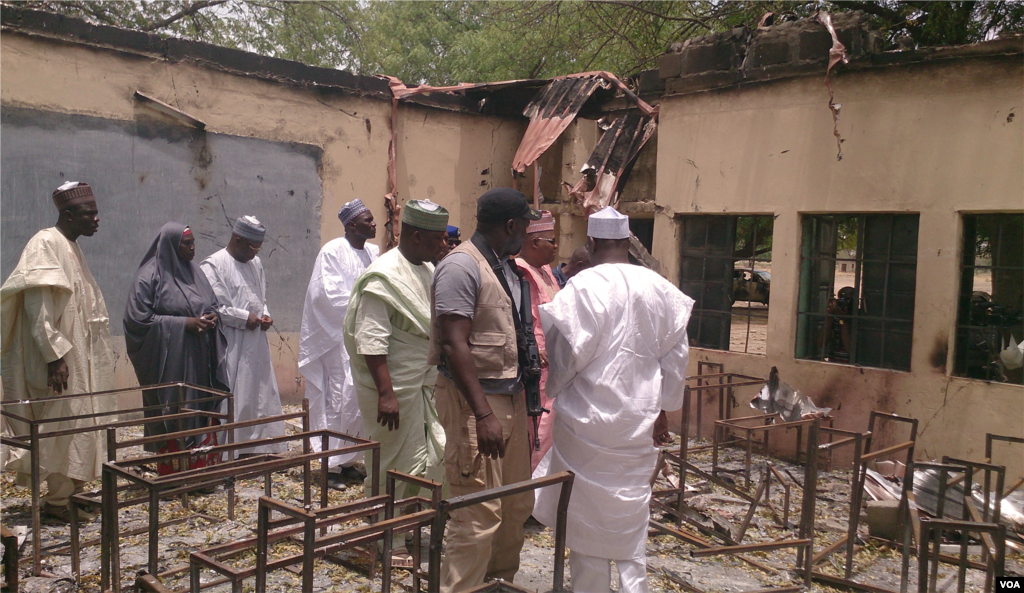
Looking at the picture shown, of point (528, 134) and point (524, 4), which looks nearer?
point (528, 134)

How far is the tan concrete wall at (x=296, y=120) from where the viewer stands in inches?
240

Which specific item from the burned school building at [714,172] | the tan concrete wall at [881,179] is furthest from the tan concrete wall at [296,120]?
the tan concrete wall at [881,179]

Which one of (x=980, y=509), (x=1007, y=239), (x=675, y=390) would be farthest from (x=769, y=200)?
(x=675, y=390)

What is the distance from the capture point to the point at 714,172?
7008 mm

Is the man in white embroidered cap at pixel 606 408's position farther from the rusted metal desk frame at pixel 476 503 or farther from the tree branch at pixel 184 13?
the tree branch at pixel 184 13

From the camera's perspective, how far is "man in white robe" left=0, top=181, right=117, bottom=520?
14.3 feet

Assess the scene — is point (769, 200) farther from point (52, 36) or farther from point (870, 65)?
point (52, 36)

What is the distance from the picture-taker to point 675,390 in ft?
11.2

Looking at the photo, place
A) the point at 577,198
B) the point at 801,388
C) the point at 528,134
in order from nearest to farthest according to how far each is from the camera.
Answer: the point at 801,388 → the point at 577,198 → the point at 528,134

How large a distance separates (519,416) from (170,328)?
9.60 ft

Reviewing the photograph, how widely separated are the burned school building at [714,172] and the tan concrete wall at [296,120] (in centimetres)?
2

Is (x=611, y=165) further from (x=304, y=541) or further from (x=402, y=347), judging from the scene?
(x=304, y=541)

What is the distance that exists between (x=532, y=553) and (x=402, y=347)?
1350mm

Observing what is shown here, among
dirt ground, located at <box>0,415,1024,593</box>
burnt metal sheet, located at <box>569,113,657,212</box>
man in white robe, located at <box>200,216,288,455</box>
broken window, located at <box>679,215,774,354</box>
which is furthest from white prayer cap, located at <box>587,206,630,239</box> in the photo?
burnt metal sheet, located at <box>569,113,657,212</box>
